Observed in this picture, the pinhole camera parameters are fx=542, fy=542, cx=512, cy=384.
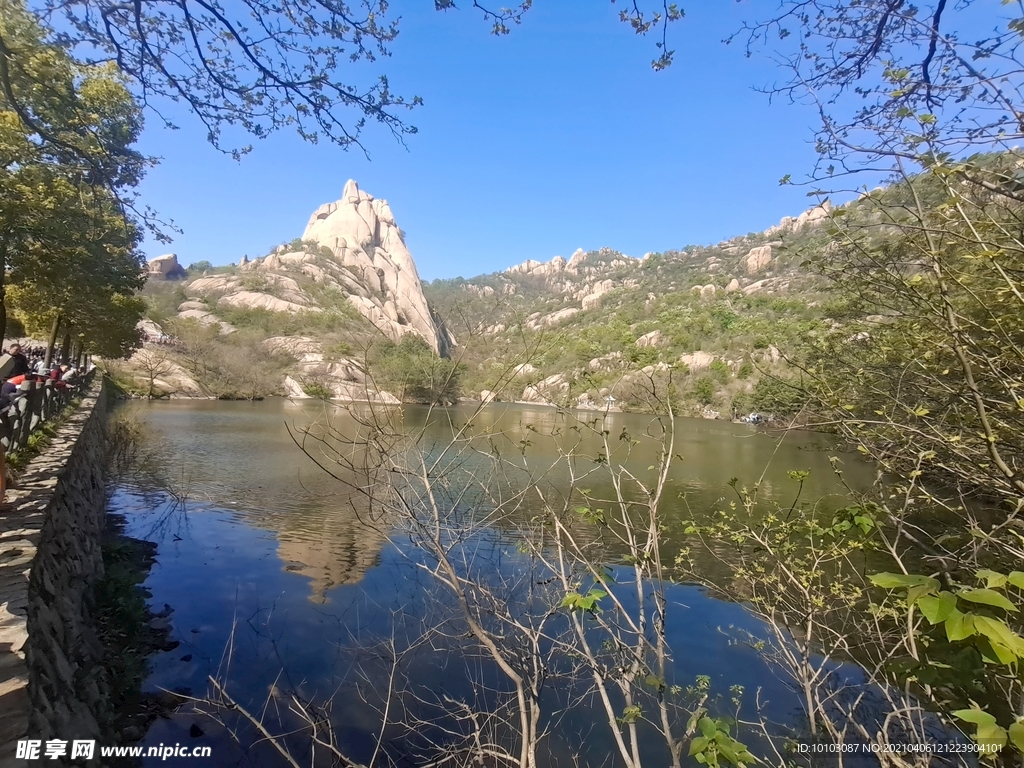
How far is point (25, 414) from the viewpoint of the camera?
6453 mm

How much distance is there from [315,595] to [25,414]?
14.3ft

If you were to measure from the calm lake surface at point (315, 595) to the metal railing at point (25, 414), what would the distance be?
2766mm

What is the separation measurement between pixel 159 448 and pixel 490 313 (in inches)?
728

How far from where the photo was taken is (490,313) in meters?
3.89

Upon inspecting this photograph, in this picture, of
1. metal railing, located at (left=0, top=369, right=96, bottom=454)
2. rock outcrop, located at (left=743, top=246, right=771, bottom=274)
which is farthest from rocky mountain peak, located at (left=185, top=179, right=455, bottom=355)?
rock outcrop, located at (left=743, top=246, right=771, bottom=274)

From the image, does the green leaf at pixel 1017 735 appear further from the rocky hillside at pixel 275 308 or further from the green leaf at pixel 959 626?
the rocky hillside at pixel 275 308

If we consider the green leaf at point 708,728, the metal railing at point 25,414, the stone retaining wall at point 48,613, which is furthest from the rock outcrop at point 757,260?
the green leaf at point 708,728

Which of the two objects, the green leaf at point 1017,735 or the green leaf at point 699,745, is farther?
the green leaf at point 699,745

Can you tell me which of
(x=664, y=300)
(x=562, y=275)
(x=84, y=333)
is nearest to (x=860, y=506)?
(x=84, y=333)

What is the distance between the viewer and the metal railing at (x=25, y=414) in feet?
17.7

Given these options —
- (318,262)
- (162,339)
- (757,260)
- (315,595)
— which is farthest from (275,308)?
(757,260)

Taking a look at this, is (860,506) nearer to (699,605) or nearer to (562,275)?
(699,605)

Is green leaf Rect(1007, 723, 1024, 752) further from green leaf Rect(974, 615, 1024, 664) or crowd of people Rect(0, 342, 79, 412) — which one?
crowd of people Rect(0, 342, 79, 412)

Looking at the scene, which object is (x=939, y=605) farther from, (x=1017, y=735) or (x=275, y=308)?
(x=275, y=308)
